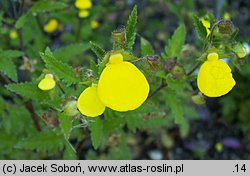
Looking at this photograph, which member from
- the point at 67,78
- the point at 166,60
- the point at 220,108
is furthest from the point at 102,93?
the point at 220,108

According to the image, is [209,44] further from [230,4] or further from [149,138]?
[230,4]

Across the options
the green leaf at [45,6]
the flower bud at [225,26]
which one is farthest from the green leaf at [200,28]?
the green leaf at [45,6]

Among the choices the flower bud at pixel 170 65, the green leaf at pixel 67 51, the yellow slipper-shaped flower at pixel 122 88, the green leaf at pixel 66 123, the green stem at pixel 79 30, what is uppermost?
the green stem at pixel 79 30

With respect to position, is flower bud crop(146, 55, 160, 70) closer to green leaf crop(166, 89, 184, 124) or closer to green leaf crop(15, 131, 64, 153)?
green leaf crop(166, 89, 184, 124)

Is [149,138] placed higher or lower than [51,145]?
higher

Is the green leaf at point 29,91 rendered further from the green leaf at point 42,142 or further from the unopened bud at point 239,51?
the unopened bud at point 239,51

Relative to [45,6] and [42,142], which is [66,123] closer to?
[42,142]

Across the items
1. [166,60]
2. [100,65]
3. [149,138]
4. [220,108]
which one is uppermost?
[220,108]
